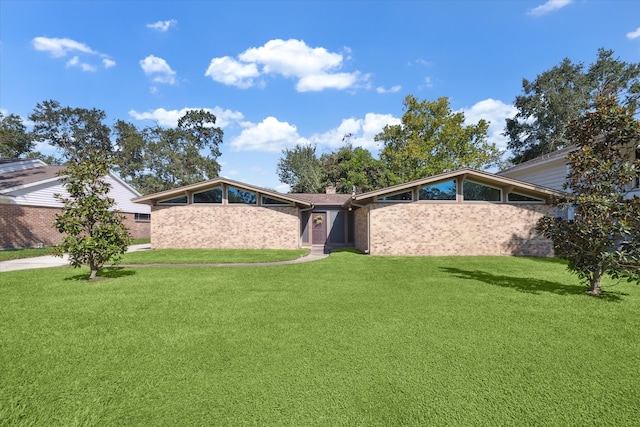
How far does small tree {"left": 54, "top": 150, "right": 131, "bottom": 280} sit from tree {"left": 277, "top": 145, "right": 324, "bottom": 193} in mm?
30557

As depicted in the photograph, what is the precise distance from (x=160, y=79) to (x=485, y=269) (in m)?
22.6

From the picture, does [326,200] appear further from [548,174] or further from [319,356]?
[319,356]

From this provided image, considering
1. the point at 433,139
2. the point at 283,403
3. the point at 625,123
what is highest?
the point at 433,139

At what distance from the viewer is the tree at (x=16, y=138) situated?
3441 centimetres

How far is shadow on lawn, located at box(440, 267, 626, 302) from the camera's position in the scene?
7.21 metres

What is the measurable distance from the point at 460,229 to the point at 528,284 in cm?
643

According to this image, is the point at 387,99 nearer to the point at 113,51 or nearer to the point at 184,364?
the point at 113,51

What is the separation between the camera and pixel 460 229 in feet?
47.5

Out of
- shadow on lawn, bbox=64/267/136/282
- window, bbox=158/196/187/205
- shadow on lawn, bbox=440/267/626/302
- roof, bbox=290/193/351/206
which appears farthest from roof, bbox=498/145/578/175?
window, bbox=158/196/187/205

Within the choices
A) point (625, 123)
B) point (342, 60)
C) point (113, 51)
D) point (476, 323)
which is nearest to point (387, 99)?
point (342, 60)

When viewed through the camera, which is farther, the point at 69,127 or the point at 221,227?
the point at 69,127

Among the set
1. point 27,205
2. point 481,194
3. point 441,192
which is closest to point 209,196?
point 27,205

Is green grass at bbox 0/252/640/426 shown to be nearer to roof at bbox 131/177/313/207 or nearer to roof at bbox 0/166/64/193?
roof at bbox 131/177/313/207

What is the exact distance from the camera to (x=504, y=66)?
766 inches
